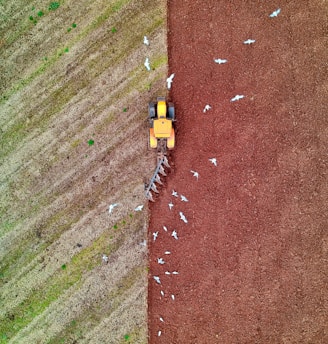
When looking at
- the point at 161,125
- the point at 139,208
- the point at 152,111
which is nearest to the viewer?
the point at 161,125

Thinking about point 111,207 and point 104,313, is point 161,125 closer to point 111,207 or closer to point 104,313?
point 111,207

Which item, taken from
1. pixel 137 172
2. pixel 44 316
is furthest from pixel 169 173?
pixel 44 316

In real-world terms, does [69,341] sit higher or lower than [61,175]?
lower

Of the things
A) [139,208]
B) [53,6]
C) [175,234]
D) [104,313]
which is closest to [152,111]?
[139,208]

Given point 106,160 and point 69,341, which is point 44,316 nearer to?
point 69,341

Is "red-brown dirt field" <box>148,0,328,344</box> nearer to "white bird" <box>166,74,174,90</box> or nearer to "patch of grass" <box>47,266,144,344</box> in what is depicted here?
"white bird" <box>166,74,174,90</box>
